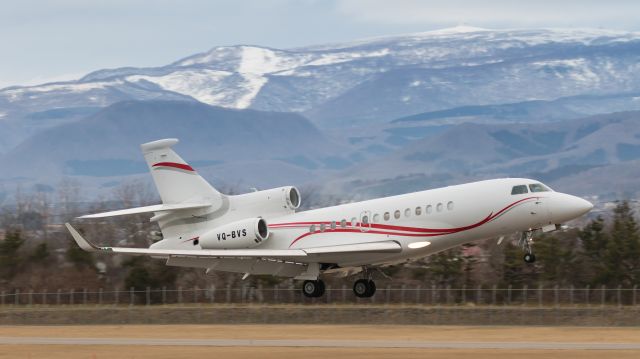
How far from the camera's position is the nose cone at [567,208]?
37906 millimetres

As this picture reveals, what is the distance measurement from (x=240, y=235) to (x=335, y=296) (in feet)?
40.2

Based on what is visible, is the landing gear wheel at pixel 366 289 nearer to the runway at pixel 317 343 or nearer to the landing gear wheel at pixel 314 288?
the landing gear wheel at pixel 314 288

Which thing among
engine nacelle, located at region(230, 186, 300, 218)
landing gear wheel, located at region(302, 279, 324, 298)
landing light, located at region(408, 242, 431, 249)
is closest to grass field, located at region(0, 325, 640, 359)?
landing gear wheel, located at region(302, 279, 324, 298)

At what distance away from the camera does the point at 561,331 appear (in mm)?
37438

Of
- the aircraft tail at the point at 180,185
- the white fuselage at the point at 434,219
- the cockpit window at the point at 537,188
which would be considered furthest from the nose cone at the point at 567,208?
the aircraft tail at the point at 180,185

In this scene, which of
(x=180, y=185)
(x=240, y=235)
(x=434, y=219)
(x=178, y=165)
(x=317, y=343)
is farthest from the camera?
(x=178, y=165)

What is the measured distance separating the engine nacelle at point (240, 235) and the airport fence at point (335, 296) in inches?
378

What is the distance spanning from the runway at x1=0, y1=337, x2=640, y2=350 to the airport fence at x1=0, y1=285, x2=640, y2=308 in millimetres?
15678

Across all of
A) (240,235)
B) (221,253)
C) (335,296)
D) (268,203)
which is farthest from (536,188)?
(335,296)

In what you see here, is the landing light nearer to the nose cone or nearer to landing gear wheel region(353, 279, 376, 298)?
landing gear wheel region(353, 279, 376, 298)

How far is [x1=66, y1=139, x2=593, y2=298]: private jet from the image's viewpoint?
3866 cm

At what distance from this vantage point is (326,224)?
4088cm

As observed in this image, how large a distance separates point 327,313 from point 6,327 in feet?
37.8

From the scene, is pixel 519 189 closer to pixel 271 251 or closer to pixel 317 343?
pixel 271 251
